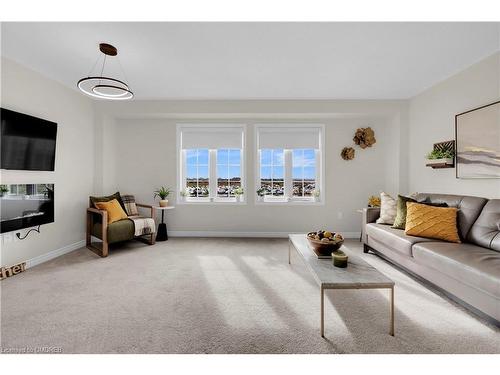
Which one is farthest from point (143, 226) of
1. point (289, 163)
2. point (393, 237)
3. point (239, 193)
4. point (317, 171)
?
point (393, 237)

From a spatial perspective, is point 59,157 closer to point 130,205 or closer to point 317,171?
point 130,205

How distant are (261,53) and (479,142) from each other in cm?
290

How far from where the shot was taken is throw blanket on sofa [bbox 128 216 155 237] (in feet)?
12.5

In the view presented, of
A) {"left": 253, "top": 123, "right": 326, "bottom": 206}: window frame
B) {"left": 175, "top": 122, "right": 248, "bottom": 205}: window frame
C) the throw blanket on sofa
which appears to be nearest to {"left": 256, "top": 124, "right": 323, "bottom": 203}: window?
{"left": 253, "top": 123, "right": 326, "bottom": 206}: window frame

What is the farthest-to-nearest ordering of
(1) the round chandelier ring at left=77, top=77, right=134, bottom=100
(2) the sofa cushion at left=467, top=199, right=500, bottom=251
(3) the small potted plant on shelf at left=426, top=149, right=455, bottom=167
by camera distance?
1. (3) the small potted plant on shelf at left=426, top=149, right=455, bottom=167
2. (1) the round chandelier ring at left=77, top=77, right=134, bottom=100
3. (2) the sofa cushion at left=467, top=199, right=500, bottom=251

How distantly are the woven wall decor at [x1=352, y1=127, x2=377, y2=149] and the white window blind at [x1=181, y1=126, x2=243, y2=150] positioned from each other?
7.70ft

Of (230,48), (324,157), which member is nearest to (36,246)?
(230,48)

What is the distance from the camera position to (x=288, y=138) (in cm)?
473

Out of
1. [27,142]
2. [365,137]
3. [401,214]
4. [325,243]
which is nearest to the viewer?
[325,243]

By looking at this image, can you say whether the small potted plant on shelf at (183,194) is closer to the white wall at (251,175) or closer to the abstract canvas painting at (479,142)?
the white wall at (251,175)

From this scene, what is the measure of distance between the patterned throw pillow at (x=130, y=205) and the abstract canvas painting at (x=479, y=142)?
5236 millimetres

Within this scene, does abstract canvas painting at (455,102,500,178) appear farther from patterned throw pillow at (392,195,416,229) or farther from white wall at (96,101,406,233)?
white wall at (96,101,406,233)

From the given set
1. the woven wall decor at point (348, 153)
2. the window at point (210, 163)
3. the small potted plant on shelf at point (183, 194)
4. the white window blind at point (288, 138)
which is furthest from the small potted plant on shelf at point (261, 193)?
the woven wall decor at point (348, 153)

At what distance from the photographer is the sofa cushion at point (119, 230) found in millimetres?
3529
